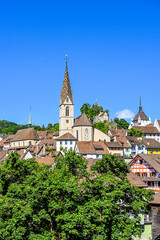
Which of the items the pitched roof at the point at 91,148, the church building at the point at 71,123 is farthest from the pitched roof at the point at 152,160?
the church building at the point at 71,123

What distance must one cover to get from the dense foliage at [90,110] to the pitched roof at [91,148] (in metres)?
46.6

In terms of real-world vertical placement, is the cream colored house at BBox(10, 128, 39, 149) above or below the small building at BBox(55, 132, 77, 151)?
above

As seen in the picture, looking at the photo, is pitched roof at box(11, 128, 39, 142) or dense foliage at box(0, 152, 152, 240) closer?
dense foliage at box(0, 152, 152, 240)

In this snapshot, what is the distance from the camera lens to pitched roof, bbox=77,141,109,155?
237 ft

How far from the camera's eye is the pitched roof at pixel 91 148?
7212 cm

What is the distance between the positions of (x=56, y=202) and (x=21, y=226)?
2583mm

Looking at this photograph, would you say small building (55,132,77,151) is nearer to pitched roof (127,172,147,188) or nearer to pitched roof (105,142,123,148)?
pitched roof (105,142,123,148)

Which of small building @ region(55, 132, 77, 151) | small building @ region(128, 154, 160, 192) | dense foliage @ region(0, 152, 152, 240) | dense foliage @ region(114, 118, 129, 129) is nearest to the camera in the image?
dense foliage @ region(0, 152, 152, 240)

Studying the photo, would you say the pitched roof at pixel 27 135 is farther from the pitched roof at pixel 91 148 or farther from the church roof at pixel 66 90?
the pitched roof at pixel 91 148

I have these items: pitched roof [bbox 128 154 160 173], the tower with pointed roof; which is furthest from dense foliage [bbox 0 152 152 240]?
the tower with pointed roof

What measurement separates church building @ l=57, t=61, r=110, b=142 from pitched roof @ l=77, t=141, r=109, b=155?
1058 centimetres

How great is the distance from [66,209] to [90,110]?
10278 cm

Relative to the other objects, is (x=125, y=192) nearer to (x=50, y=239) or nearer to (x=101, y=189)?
(x=101, y=189)

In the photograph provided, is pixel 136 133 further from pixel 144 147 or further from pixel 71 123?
pixel 71 123
